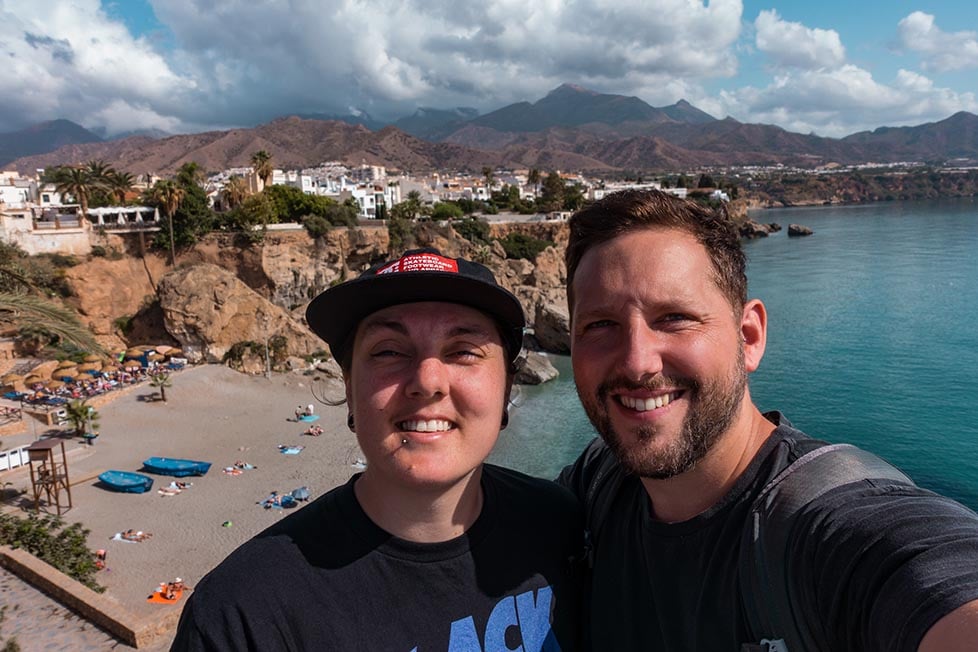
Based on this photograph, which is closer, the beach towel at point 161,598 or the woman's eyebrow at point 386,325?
the woman's eyebrow at point 386,325

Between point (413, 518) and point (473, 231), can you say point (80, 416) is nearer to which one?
point (413, 518)

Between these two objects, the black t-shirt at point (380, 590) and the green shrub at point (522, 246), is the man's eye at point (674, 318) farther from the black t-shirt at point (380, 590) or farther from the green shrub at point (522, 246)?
the green shrub at point (522, 246)

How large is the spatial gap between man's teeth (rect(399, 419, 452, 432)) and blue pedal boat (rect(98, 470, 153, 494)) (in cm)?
1808

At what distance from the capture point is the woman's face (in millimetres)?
1790

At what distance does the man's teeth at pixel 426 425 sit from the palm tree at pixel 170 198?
35.3 m

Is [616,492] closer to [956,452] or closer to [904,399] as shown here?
[956,452]

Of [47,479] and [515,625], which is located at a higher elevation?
[515,625]

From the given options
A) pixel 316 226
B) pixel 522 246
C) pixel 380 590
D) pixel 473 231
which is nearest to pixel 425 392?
pixel 380 590

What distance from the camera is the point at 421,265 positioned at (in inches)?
72.1

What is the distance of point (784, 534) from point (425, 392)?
98 centimetres

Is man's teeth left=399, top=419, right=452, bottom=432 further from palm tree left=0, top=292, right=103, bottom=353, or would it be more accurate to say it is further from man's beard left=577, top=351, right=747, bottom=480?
palm tree left=0, top=292, right=103, bottom=353

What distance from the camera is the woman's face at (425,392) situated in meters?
1.79

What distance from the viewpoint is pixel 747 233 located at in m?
83.1

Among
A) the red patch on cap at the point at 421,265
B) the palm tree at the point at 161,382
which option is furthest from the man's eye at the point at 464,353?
the palm tree at the point at 161,382
